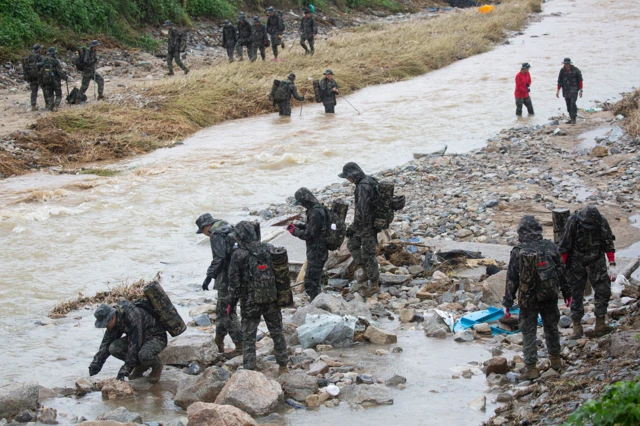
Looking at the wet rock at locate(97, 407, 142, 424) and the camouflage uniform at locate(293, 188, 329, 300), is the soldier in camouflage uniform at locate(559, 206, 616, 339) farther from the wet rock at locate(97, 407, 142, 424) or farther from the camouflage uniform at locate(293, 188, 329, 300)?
the wet rock at locate(97, 407, 142, 424)

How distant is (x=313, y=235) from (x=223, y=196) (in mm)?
6072

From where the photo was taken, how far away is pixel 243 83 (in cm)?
2203

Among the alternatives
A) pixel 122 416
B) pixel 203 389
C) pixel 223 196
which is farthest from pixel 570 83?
pixel 122 416

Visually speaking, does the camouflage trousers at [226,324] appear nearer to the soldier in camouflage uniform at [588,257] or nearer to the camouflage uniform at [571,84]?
the soldier in camouflage uniform at [588,257]

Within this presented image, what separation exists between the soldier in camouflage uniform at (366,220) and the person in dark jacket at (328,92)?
36.2ft

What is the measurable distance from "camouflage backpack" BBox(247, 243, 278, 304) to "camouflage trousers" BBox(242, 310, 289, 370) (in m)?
0.21

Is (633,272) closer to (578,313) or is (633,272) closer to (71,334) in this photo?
(578,313)

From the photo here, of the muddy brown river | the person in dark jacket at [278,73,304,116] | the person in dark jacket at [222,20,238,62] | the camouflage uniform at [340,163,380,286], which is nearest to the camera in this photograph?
the muddy brown river

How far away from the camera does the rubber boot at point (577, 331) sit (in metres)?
6.86

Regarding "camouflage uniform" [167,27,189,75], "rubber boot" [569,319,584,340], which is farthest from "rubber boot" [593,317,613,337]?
"camouflage uniform" [167,27,189,75]

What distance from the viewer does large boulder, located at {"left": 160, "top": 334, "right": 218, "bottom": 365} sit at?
283 inches

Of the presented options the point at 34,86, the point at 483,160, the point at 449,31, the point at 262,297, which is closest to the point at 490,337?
the point at 262,297

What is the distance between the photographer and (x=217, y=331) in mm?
7512

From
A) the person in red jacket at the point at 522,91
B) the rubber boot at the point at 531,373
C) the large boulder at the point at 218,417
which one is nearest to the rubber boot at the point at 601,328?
the rubber boot at the point at 531,373
